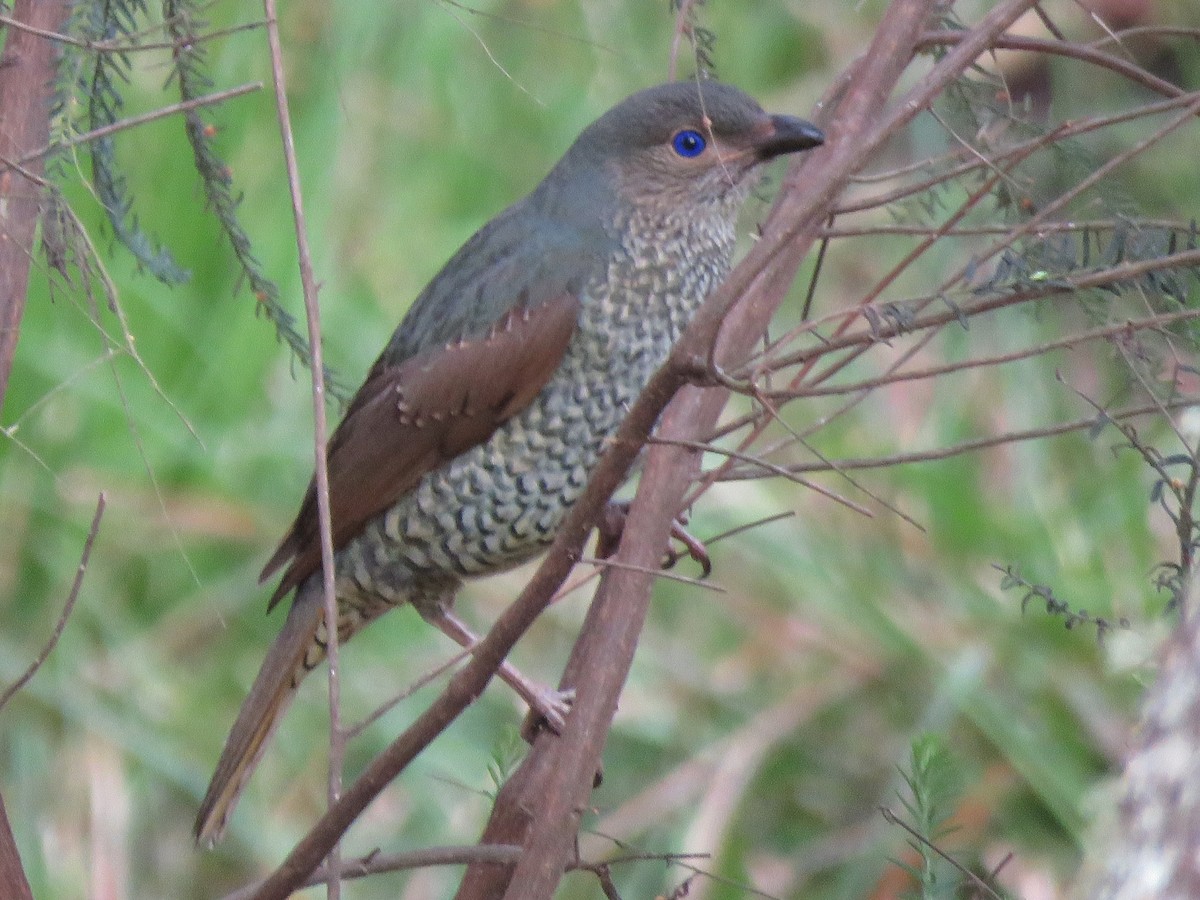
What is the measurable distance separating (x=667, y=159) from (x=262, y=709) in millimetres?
1245

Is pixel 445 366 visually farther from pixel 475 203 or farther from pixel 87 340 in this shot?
pixel 475 203

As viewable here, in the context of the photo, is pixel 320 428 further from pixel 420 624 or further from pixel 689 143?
pixel 420 624

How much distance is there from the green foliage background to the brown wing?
90 centimetres

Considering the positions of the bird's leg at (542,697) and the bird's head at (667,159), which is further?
the bird's head at (667,159)

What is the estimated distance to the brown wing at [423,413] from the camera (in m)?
3.00

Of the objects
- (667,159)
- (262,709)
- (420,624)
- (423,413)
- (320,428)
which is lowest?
(262,709)

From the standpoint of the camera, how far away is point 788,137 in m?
2.87

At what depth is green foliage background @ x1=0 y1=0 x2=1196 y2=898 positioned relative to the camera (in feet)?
13.2

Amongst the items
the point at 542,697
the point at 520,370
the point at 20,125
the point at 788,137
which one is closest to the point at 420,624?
the point at 520,370

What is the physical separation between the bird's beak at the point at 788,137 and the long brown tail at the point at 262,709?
A: 1.13m

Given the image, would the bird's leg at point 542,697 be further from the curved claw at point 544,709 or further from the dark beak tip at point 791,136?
the dark beak tip at point 791,136

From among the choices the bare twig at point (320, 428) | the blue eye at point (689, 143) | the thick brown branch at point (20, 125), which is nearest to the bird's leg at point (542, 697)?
the bare twig at point (320, 428)

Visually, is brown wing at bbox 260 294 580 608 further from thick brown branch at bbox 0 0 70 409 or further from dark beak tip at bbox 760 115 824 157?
thick brown branch at bbox 0 0 70 409

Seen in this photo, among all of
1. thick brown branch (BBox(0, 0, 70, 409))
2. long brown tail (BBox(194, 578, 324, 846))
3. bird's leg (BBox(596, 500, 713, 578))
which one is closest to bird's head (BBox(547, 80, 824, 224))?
bird's leg (BBox(596, 500, 713, 578))
